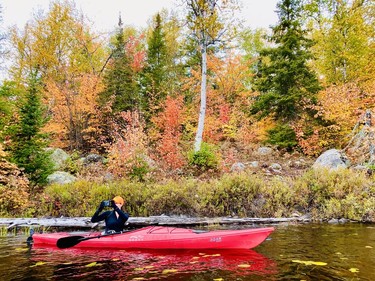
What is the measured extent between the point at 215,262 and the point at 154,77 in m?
18.5

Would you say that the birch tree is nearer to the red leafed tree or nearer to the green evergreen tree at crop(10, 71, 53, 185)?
the red leafed tree

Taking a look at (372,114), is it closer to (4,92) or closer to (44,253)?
(44,253)

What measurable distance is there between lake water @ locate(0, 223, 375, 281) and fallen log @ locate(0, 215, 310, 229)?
1.94m

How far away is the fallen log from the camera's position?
9.63 meters

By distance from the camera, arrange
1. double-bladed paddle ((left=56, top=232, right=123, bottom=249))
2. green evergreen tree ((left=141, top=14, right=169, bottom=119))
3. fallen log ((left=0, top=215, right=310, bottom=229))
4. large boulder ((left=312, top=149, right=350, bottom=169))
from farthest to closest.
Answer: green evergreen tree ((left=141, top=14, right=169, bottom=119)), large boulder ((left=312, top=149, right=350, bottom=169)), fallen log ((left=0, top=215, right=310, bottom=229)), double-bladed paddle ((left=56, top=232, right=123, bottom=249))

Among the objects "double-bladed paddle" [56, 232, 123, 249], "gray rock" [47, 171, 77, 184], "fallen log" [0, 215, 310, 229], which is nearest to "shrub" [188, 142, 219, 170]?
"fallen log" [0, 215, 310, 229]

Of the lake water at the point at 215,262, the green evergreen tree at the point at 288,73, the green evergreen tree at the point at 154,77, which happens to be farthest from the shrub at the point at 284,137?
the lake water at the point at 215,262

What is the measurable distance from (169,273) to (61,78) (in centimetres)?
1948

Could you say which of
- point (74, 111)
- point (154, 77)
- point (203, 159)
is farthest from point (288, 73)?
point (74, 111)

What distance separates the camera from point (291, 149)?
57.2 feet

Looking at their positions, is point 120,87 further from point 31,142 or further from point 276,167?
point 276,167

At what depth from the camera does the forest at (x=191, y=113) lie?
A: 11000 mm

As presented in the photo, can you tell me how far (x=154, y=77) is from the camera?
22.6 metres

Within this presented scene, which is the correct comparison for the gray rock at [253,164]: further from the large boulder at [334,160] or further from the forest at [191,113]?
the large boulder at [334,160]
